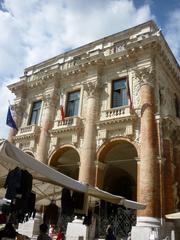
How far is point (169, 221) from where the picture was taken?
14.1 m

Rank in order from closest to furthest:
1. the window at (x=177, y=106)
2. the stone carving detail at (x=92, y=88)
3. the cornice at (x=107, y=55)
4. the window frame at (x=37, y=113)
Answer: the cornice at (x=107, y=55)
the stone carving detail at (x=92, y=88)
the window at (x=177, y=106)
the window frame at (x=37, y=113)

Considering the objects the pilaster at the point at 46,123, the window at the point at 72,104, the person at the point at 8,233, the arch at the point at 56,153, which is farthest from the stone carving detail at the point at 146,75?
the person at the point at 8,233

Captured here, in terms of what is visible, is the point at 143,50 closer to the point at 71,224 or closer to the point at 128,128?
the point at 128,128

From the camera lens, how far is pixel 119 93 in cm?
1833

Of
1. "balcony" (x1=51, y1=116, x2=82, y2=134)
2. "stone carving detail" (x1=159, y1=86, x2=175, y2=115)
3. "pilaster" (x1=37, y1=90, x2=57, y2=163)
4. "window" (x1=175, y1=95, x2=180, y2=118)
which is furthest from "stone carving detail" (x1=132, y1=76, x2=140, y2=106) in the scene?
"pilaster" (x1=37, y1=90, x2=57, y2=163)

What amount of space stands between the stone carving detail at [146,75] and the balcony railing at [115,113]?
192 centimetres

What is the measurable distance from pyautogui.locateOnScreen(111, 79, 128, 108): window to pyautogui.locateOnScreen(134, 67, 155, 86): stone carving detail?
1405 millimetres

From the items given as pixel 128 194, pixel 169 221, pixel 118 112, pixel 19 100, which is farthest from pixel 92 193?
pixel 19 100

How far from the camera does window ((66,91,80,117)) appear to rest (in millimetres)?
19875

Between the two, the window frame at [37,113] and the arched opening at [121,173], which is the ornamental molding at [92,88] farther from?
the window frame at [37,113]

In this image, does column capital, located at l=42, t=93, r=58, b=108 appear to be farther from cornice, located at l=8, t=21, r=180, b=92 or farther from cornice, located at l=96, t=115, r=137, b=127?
cornice, located at l=96, t=115, r=137, b=127

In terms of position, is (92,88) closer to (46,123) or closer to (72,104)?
(72,104)

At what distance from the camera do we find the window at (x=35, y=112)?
2203 cm

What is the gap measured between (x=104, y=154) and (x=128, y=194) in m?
5.30
